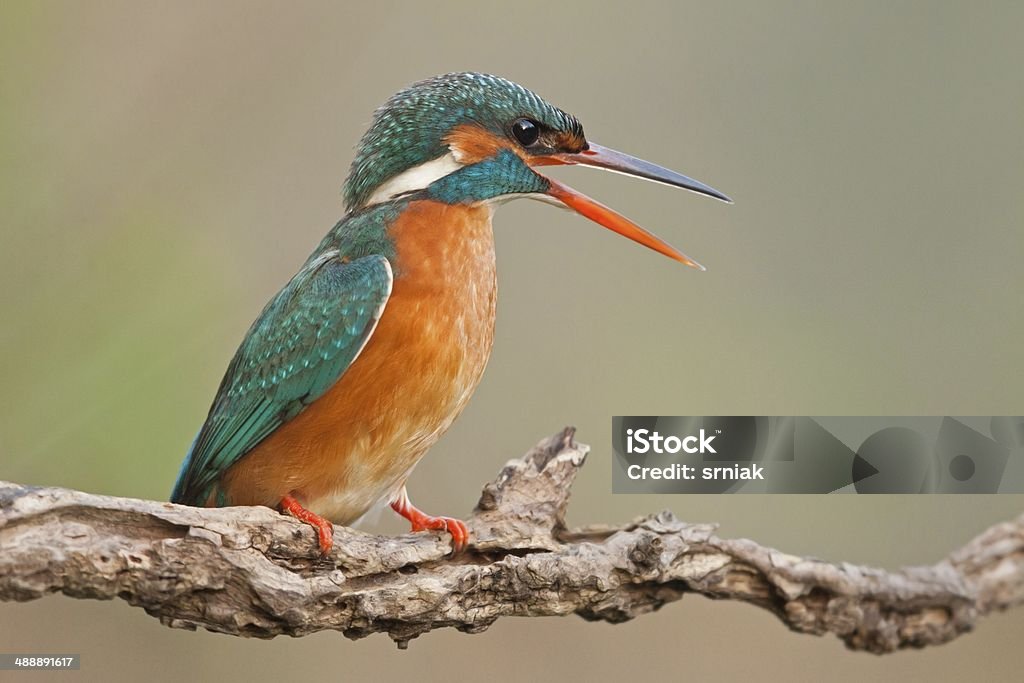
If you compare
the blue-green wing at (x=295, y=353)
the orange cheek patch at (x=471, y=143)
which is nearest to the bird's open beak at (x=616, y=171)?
the orange cheek patch at (x=471, y=143)

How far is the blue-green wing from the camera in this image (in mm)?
2188

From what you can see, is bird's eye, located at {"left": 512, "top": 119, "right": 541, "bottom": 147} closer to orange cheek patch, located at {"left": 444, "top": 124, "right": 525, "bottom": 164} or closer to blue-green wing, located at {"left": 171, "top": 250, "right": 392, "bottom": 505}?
orange cheek patch, located at {"left": 444, "top": 124, "right": 525, "bottom": 164}

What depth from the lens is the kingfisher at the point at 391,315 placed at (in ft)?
7.21

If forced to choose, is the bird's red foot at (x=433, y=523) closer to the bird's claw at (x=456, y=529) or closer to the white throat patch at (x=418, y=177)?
the bird's claw at (x=456, y=529)

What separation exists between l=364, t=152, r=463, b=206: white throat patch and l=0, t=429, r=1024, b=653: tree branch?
66 centimetres

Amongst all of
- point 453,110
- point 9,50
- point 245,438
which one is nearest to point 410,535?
point 245,438

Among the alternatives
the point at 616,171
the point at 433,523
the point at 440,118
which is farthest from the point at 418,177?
the point at 433,523

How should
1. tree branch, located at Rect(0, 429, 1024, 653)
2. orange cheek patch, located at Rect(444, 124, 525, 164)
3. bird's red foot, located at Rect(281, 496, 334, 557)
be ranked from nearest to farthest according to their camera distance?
tree branch, located at Rect(0, 429, 1024, 653), bird's red foot, located at Rect(281, 496, 334, 557), orange cheek patch, located at Rect(444, 124, 525, 164)

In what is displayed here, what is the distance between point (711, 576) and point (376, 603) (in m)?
0.70

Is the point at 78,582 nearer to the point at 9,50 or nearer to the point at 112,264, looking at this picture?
the point at 112,264

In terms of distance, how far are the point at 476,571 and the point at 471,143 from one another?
2.95 feet

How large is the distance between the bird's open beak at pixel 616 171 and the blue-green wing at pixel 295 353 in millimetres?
440

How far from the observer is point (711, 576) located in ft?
7.20

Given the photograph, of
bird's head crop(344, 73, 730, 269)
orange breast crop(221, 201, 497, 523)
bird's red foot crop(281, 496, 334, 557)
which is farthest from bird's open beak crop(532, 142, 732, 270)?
bird's red foot crop(281, 496, 334, 557)
